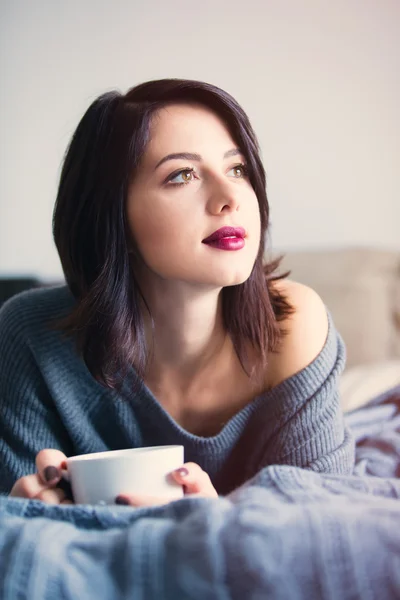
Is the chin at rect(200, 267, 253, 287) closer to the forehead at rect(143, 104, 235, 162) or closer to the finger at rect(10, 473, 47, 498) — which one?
the forehead at rect(143, 104, 235, 162)

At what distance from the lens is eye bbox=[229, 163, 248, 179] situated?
0.88 metres

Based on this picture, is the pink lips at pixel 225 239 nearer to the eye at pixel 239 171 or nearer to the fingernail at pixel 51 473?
the eye at pixel 239 171

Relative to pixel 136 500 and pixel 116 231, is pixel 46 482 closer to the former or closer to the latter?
pixel 136 500

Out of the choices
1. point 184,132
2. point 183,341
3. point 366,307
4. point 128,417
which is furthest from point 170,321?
point 366,307

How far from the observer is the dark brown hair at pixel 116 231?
857mm

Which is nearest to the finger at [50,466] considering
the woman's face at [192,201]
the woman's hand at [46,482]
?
the woman's hand at [46,482]

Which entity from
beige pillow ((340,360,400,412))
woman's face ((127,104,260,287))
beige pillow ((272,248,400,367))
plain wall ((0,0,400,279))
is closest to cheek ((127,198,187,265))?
woman's face ((127,104,260,287))

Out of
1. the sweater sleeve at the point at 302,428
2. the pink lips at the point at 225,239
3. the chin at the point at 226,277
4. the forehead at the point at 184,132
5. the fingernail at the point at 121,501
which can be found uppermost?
the forehead at the point at 184,132

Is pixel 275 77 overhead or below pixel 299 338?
overhead

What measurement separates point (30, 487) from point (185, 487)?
0.54 feet

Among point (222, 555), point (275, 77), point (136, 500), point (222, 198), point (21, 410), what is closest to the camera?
point (222, 555)

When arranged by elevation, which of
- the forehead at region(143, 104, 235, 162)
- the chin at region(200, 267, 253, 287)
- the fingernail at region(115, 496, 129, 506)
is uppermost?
the forehead at region(143, 104, 235, 162)

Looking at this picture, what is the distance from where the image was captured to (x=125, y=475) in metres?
0.63

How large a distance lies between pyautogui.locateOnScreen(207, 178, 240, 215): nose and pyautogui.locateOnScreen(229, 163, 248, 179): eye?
0.19 feet
